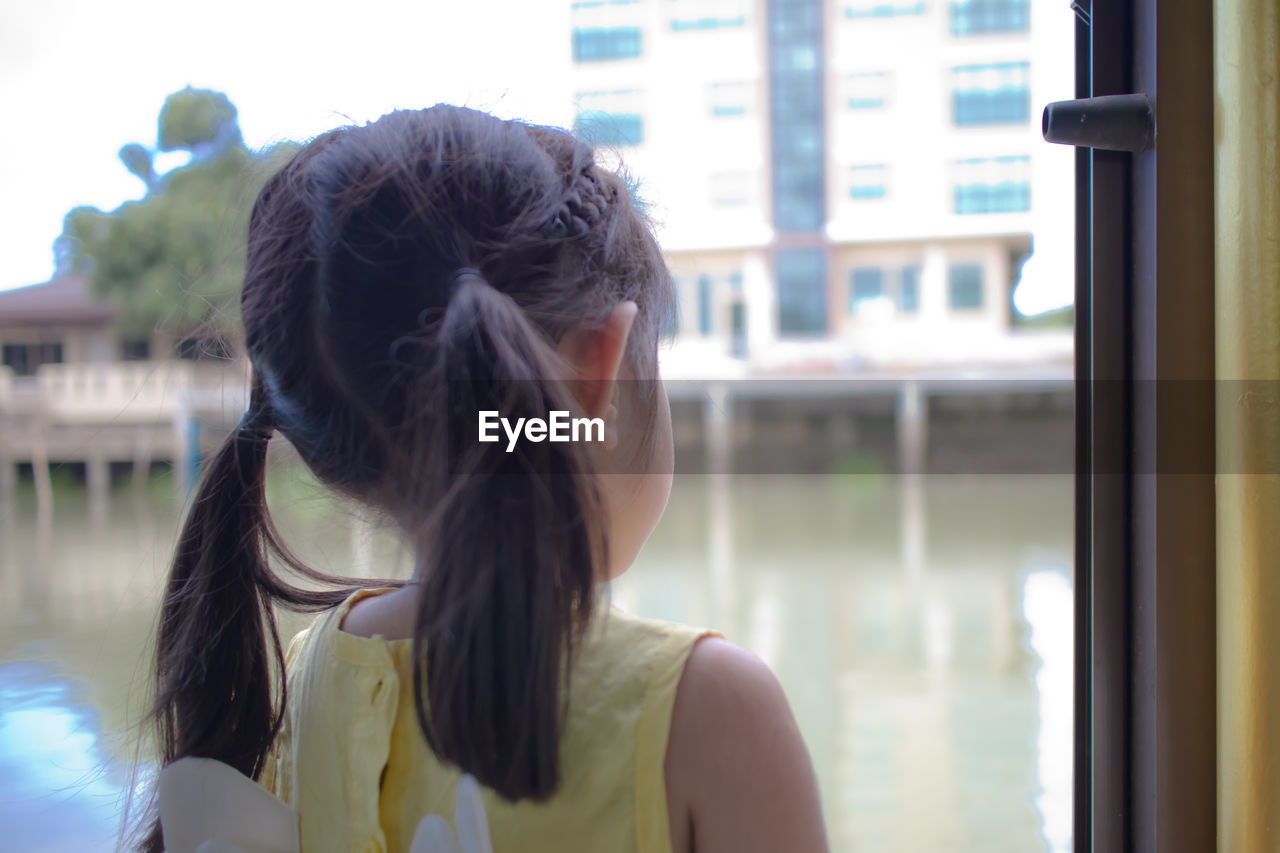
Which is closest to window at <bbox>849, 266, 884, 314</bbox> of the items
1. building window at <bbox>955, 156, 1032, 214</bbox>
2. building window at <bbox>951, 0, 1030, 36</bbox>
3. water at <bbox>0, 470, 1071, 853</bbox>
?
building window at <bbox>955, 156, 1032, 214</bbox>

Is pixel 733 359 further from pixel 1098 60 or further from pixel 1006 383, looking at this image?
pixel 1098 60

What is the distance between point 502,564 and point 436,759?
82mm

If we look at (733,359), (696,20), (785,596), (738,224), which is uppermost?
(696,20)

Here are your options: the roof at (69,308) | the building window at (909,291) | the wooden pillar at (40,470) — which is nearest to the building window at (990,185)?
the building window at (909,291)

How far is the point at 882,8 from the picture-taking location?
387 inches

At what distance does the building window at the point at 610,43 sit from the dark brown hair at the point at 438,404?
8.62m

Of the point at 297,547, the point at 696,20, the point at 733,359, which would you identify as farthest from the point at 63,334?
the point at 696,20

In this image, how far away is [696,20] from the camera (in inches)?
369

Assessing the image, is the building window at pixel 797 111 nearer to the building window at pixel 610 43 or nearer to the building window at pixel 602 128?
the building window at pixel 610 43

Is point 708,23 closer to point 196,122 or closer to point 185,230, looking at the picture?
point 185,230

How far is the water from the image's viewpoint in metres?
0.63

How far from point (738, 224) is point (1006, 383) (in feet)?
10.0

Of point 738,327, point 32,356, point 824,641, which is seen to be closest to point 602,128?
point 824,641

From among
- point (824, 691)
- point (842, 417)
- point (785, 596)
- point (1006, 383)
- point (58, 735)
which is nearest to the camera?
point (58, 735)
